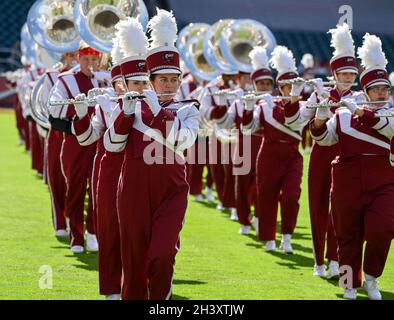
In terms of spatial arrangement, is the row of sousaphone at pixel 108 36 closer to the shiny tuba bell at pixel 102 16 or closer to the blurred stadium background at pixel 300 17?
the shiny tuba bell at pixel 102 16

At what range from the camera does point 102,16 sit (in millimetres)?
10453

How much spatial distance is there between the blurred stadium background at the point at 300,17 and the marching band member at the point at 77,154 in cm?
2332

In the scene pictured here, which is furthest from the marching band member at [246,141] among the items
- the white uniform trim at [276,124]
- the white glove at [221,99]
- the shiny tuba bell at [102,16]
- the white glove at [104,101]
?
the white glove at [104,101]

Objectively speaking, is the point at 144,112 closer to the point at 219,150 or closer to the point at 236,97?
the point at 236,97

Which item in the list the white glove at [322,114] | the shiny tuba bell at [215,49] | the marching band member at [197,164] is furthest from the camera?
the marching band member at [197,164]

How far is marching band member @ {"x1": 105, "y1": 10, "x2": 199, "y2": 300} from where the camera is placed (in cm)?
710

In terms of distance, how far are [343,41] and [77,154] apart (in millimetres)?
2562

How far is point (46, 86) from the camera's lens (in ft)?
38.0

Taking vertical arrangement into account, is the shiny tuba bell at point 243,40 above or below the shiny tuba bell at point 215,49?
above

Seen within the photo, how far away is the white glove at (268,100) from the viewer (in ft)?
36.9

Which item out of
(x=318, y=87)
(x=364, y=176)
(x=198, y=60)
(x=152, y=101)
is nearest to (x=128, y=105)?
(x=152, y=101)

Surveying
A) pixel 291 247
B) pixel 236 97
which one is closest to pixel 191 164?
→ pixel 236 97

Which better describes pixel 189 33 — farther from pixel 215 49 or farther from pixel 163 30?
pixel 163 30

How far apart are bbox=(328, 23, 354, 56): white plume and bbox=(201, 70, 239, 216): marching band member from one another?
3696 mm
